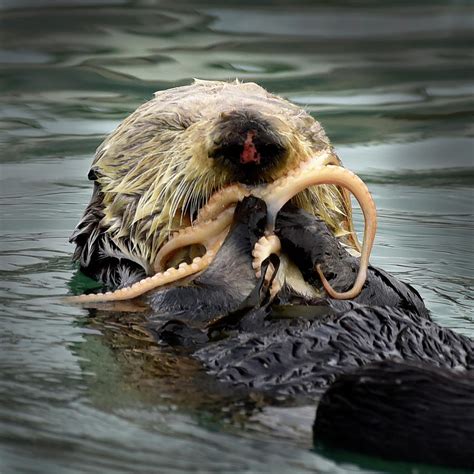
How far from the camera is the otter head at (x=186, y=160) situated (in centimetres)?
400

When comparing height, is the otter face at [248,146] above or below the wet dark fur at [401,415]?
above

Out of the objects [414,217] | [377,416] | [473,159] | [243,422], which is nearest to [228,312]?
[243,422]

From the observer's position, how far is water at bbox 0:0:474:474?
3143mm

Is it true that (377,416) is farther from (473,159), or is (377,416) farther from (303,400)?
(473,159)

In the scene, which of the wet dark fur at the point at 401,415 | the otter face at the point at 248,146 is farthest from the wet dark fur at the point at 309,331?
the otter face at the point at 248,146

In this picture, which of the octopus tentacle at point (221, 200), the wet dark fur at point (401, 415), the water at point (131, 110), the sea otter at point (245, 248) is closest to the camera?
the wet dark fur at point (401, 415)

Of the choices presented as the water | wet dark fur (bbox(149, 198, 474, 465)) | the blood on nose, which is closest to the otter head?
the blood on nose

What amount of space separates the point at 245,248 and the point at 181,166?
401mm

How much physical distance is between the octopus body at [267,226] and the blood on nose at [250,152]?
12 cm

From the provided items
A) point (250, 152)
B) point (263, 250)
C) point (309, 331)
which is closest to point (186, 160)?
point (250, 152)

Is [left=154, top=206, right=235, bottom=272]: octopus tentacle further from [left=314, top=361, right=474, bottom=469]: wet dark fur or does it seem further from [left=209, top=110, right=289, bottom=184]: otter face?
[left=314, top=361, right=474, bottom=469]: wet dark fur

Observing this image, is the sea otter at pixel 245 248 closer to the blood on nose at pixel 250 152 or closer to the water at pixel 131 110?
the blood on nose at pixel 250 152

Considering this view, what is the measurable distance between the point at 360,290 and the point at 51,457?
1.26 metres

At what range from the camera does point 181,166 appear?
427 cm
